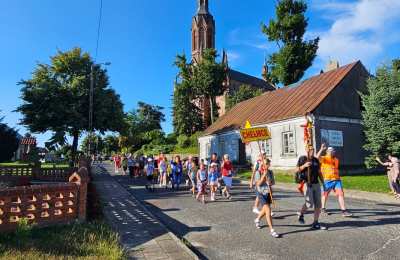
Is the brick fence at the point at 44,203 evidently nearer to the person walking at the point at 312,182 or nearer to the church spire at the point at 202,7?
the person walking at the point at 312,182

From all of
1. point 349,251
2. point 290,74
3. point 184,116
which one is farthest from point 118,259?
point 184,116

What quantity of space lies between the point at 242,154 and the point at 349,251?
24.2 metres

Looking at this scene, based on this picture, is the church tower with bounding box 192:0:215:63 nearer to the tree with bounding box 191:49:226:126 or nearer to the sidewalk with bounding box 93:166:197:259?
the tree with bounding box 191:49:226:126

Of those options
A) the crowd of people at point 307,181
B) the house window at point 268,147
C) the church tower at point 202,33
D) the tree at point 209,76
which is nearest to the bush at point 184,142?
the tree at point 209,76

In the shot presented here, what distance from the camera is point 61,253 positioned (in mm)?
5898

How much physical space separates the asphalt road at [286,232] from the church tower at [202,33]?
75.9 metres

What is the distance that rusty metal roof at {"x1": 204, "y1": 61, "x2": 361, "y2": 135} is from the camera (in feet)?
→ 80.3

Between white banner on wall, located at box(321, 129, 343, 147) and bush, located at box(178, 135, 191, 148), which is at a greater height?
bush, located at box(178, 135, 191, 148)

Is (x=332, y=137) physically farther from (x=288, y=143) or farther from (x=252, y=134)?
(x=252, y=134)

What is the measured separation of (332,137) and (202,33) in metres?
66.0

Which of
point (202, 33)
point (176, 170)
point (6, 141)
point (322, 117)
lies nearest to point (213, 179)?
point (176, 170)

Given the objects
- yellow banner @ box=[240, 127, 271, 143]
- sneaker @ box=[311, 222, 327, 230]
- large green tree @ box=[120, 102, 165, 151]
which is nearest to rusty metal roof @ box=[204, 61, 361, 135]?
yellow banner @ box=[240, 127, 271, 143]

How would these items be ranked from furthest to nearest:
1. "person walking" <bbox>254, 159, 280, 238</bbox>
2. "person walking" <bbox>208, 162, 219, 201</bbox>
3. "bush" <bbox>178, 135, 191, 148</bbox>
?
"bush" <bbox>178, 135, 191, 148</bbox>
"person walking" <bbox>208, 162, 219, 201</bbox>
"person walking" <bbox>254, 159, 280, 238</bbox>

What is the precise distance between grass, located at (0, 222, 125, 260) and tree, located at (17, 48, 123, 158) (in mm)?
20945
